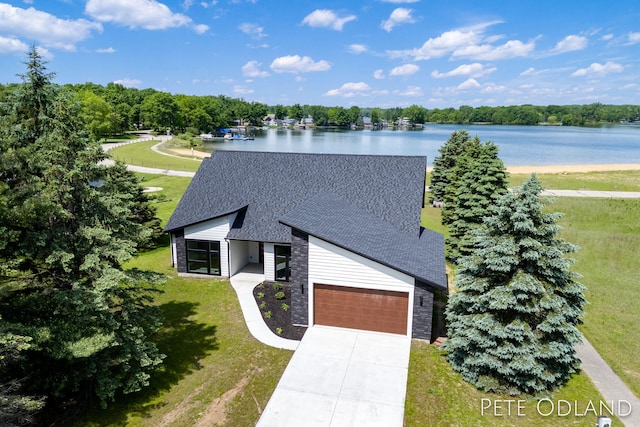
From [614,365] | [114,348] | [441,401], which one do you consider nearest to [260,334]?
[114,348]

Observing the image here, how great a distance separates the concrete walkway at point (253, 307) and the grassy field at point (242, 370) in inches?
13.3

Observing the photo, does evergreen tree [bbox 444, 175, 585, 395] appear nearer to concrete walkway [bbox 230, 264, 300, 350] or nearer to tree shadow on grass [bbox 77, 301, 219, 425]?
concrete walkway [bbox 230, 264, 300, 350]

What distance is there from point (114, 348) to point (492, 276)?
11.2 metres

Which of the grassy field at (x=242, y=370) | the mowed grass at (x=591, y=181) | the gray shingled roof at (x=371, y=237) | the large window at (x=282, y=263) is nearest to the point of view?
the grassy field at (x=242, y=370)

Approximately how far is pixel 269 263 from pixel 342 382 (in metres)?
8.37

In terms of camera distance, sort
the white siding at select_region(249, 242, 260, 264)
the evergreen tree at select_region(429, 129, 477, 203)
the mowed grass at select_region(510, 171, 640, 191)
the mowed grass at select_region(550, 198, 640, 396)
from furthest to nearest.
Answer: the mowed grass at select_region(510, 171, 640, 191) → the evergreen tree at select_region(429, 129, 477, 203) → the white siding at select_region(249, 242, 260, 264) → the mowed grass at select_region(550, 198, 640, 396)

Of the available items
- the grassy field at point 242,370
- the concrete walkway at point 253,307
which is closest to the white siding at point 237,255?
the concrete walkway at point 253,307

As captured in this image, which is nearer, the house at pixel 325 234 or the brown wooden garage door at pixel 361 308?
the house at pixel 325 234

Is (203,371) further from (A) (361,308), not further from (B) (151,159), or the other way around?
(B) (151,159)

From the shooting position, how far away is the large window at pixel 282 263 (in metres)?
19.2

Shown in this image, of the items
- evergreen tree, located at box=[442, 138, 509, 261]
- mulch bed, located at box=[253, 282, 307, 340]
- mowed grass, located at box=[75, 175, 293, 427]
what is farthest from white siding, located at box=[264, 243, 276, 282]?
evergreen tree, located at box=[442, 138, 509, 261]

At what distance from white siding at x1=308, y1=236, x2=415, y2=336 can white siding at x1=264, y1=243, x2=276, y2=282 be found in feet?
15.1

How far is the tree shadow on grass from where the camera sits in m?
11.0

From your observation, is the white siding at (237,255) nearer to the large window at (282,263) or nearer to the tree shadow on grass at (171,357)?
the large window at (282,263)
